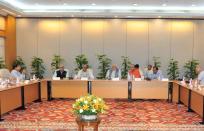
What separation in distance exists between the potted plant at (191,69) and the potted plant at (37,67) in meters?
6.53

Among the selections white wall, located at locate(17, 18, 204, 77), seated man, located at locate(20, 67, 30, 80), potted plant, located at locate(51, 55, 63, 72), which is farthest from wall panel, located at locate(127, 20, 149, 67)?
seated man, located at locate(20, 67, 30, 80)

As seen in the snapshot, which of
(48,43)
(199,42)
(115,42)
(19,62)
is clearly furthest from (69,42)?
(199,42)

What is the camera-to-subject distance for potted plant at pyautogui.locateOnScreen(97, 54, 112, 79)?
45.0 feet

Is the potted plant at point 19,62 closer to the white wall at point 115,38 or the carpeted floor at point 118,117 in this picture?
the white wall at point 115,38

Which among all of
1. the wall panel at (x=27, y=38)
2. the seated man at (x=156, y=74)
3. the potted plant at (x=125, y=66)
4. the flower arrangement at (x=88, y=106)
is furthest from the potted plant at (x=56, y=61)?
the flower arrangement at (x=88, y=106)

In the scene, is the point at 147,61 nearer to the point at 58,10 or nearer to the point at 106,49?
the point at 106,49

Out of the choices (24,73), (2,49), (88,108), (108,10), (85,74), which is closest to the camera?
(88,108)

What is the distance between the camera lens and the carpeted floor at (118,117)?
23.2 ft

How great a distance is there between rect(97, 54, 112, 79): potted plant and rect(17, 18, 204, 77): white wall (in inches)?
9.8

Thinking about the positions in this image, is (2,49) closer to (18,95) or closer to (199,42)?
(18,95)

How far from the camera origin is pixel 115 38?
46.3 ft

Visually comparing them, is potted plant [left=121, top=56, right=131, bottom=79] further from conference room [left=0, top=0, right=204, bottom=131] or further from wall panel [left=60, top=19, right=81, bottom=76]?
wall panel [left=60, top=19, right=81, bottom=76]

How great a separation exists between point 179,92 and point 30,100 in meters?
5.11

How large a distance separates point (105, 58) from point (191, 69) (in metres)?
3.87
